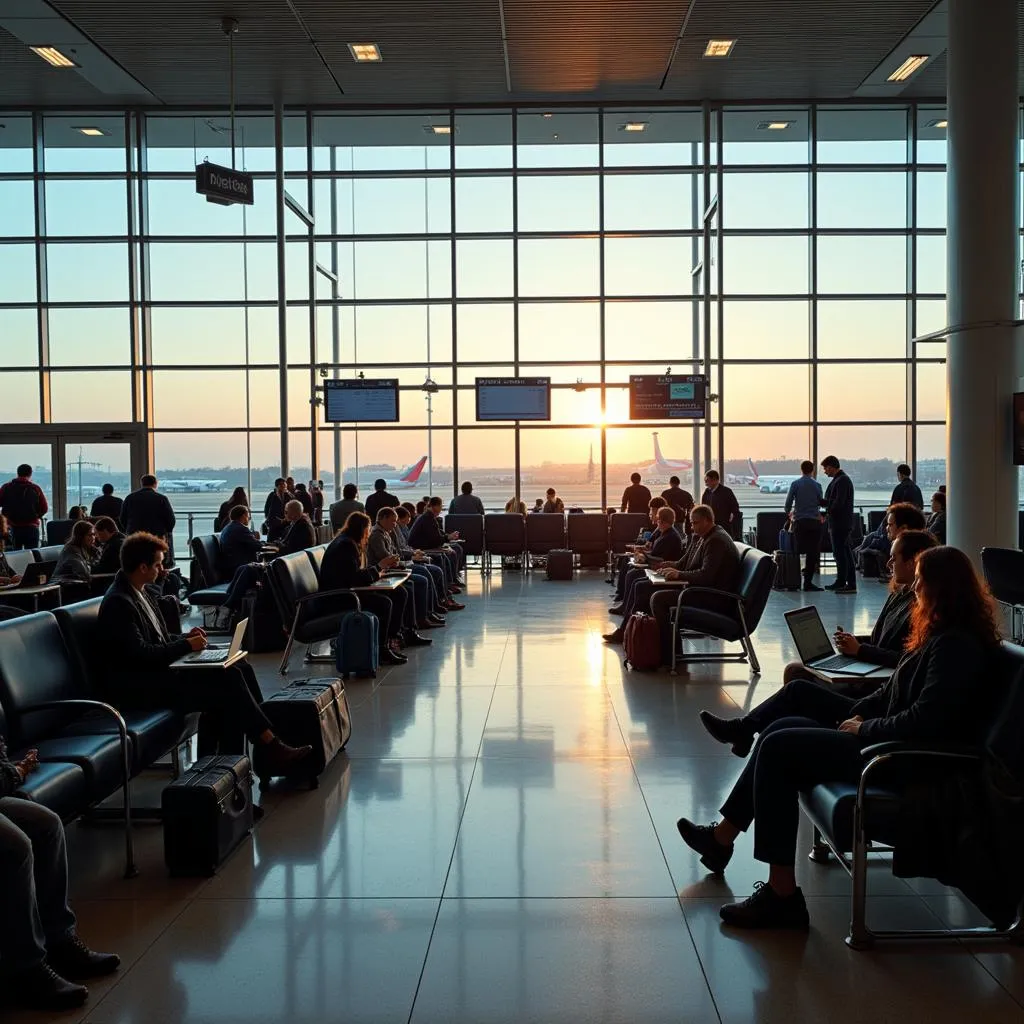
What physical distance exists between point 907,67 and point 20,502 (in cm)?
1571

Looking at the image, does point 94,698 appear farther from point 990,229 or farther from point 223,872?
point 990,229

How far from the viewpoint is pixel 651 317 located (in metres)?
19.9

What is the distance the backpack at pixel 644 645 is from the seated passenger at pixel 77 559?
17.8 ft

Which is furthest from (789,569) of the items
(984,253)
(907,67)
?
(907,67)

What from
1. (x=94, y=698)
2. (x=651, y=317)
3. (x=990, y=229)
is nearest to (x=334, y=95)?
(x=651, y=317)

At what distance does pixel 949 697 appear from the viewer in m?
3.51

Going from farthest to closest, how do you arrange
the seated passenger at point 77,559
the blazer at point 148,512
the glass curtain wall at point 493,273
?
the glass curtain wall at point 493,273 < the blazer at point 148,512 < the seated passenger at point 77,559

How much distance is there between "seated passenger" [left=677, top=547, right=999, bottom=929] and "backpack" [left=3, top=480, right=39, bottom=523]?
1357 cm

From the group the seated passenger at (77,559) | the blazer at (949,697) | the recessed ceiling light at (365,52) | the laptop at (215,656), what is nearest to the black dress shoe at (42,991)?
the laptop at (215,656)

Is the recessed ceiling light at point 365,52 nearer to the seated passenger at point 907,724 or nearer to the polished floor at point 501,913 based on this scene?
the polished floor at point 501,913

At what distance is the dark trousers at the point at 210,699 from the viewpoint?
5113 millimetres

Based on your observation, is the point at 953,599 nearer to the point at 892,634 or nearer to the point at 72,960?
the point at 892,634

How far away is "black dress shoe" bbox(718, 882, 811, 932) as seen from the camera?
3.66m

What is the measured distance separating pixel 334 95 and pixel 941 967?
1827 cm
